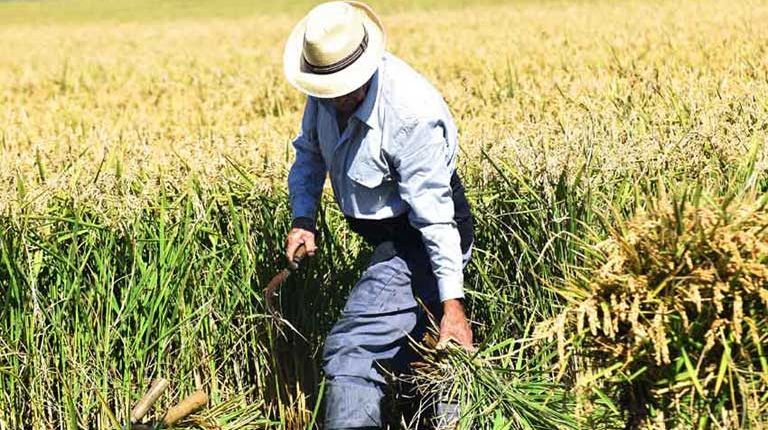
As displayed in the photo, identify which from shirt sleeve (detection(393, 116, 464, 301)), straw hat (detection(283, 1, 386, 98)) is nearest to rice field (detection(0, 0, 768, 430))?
shirt sleeve (detection(393, 116, 464, 301))

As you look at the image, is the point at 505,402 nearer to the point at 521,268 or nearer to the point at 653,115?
the point at 521,268

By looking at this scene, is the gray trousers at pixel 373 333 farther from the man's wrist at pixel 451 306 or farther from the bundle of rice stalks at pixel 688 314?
the bundle of rice stalks at pixel 688 314

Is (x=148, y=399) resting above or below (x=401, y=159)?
below

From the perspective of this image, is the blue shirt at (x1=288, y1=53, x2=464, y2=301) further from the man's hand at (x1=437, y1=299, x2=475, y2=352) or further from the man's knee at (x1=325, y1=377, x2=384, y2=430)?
the man's knee at (x1=325, y1=377, x2=384, y2=430)

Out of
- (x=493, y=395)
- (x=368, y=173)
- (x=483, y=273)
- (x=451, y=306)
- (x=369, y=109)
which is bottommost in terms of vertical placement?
(x=493, y=395)

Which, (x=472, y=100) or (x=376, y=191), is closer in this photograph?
(x=376, y=191)

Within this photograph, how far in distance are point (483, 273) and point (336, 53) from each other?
1.12 meters

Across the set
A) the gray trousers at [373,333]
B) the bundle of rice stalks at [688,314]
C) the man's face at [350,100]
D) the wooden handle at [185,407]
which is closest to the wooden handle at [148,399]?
the wooden handle at [185,407]

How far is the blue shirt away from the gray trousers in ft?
0.71

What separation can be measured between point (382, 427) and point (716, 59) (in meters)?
4.94

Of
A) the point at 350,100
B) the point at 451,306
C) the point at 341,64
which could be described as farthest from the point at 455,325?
the point at 341,64

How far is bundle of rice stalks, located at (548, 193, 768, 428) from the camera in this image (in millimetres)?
3236

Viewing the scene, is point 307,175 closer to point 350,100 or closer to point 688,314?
point 350,100

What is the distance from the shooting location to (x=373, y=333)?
4.28m
